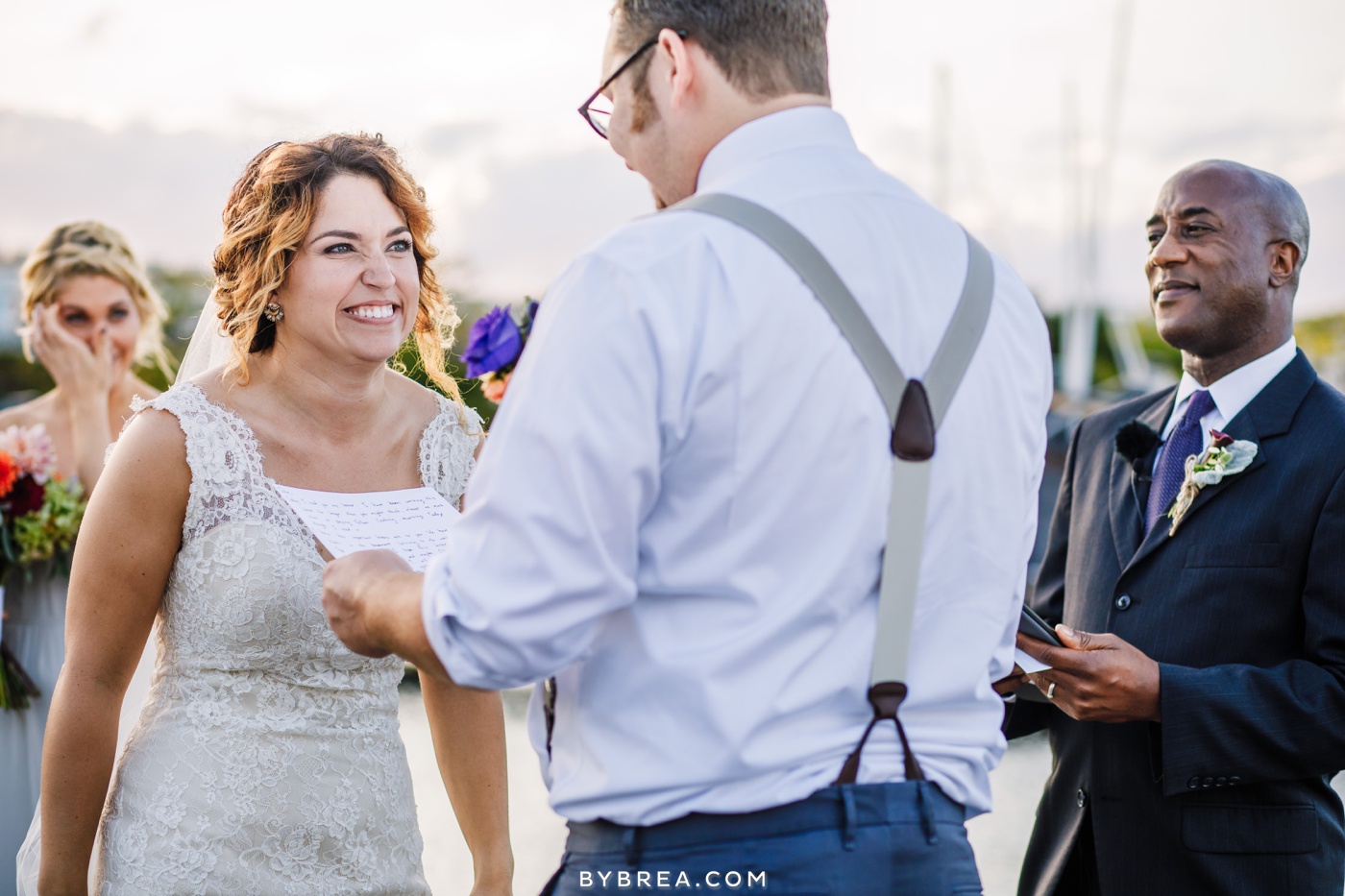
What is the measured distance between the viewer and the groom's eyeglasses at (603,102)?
180 centimetres

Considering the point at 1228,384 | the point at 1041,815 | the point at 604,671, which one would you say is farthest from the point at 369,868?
the point at 1228,384

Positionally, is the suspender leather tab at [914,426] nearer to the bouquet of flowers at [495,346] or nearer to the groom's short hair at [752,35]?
the groom's short hair at [752,35]

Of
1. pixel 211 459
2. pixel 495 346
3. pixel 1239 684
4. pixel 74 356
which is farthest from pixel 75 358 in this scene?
pixel 1239 684

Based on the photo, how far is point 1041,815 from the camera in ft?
10.3

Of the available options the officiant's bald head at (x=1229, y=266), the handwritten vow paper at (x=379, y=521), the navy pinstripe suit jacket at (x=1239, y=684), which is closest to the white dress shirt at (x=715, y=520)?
the handwritten vow paper at (x=379, y=521)

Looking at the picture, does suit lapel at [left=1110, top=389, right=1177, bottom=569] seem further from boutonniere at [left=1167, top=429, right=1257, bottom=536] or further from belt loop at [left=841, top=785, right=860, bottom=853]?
belt loop at [left=841, top=785, right=860, bottom=853]

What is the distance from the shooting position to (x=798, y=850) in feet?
5.26

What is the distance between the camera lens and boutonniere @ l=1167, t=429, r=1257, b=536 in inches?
111

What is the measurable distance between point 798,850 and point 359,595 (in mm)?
737

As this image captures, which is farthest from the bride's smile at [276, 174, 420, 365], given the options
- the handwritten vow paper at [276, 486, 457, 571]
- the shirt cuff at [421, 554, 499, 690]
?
the shirt cuff at [421, 554, 499, 690]

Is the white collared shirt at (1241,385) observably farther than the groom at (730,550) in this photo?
Yes

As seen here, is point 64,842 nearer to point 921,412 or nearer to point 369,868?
point 369,868

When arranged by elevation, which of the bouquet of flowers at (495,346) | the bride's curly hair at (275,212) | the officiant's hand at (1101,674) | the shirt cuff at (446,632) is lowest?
the officiant's hand at (1101,674)

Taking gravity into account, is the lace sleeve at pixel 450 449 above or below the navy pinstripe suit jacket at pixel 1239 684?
above
